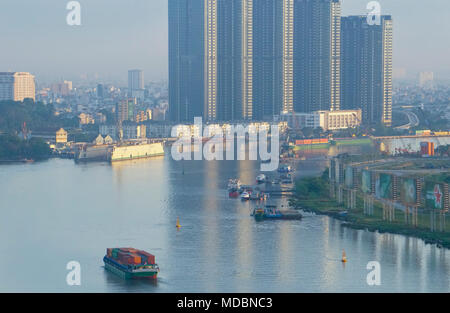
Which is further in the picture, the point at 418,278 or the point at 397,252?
the point at 397,252

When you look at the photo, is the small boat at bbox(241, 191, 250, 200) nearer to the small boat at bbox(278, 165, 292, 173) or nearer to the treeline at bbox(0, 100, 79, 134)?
the small boat at bbox(278, 165, 292, 173)

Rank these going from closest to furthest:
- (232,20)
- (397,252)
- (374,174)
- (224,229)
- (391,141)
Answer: (397,252)
(224,229)
(374,174)
(391,141)
(232,20)

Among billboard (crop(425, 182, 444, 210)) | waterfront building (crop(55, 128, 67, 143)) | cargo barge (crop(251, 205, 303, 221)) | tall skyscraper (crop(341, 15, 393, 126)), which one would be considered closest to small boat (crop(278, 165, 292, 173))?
cargo barge (crop(251, 205, 303, 221))

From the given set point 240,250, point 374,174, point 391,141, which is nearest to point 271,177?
point 374,174

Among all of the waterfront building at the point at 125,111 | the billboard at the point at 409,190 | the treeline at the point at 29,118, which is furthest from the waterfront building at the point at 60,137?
the billboard at the point at 409,190

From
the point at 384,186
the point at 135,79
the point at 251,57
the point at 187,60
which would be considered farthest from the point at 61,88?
the point at 384,186

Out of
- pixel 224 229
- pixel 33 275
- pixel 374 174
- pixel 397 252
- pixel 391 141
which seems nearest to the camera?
pixel 33 275

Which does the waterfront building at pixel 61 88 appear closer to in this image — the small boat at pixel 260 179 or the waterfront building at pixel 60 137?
the waterfront building at pixel 60 137

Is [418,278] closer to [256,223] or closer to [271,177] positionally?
[256,223]
